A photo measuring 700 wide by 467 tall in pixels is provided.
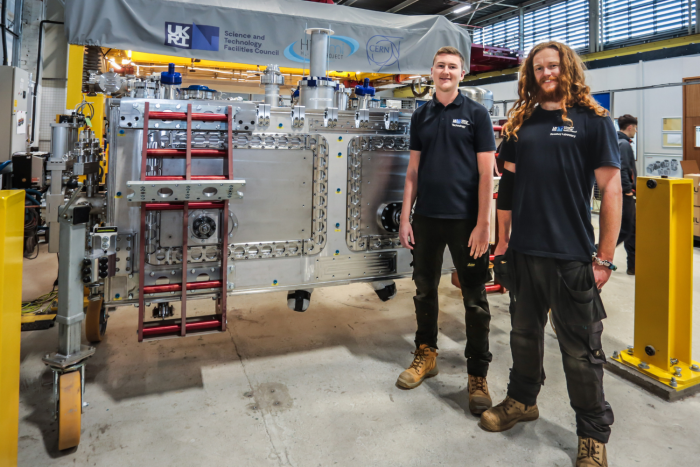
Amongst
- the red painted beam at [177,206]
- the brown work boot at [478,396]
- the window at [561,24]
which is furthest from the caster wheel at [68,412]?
the window at [561,24]

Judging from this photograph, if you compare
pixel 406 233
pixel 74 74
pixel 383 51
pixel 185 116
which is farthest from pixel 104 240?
pixel 74 74

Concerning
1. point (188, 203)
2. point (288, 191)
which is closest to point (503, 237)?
point (288, 191)

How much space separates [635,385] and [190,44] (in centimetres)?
357

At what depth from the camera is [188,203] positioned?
7.28ft

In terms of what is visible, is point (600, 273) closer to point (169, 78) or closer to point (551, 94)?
point (551, 94)

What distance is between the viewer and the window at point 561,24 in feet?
32.0

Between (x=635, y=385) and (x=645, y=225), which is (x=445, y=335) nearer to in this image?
(x=635, y=385)

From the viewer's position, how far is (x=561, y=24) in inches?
403

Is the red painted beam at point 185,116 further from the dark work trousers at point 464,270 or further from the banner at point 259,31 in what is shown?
the dark work trousers at point 464,270

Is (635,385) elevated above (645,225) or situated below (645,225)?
below

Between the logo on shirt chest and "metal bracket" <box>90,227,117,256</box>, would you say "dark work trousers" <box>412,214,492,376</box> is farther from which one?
"metal bracket" <box>90,227,117,256</box>

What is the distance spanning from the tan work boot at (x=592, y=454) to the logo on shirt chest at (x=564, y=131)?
1.28m

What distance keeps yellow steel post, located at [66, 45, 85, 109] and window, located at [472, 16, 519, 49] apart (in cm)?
1026

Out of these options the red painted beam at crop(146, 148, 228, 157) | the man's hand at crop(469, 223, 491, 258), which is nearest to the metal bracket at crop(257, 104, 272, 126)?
the red painted beam at crop(146, 148, 228, 157)
